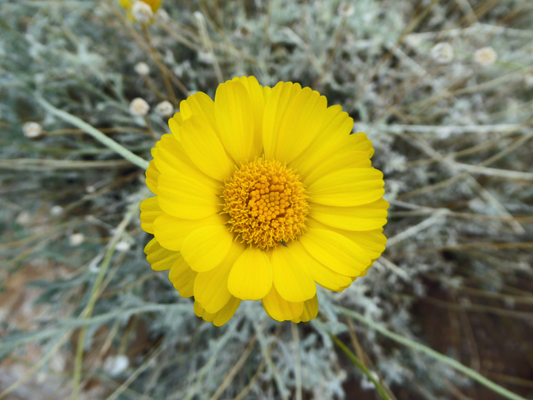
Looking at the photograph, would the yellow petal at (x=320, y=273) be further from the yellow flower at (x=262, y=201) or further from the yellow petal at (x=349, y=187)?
the yellow petal at (x=349, y=187)

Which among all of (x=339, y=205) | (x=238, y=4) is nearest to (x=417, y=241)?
(x=339, y=205)

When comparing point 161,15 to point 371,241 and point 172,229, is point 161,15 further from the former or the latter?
point 371,241

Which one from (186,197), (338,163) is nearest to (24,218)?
(186,197)

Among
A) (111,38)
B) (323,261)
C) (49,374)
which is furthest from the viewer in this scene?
(111,38)

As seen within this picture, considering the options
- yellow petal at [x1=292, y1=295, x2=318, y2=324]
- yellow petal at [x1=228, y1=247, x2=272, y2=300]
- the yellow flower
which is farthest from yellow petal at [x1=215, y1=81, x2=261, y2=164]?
yellow petal at [x1=292, y1=295, x2=318, y2=324]

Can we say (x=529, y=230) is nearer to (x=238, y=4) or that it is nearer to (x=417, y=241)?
(x=417, y=241)

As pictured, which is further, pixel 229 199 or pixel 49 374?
pixel 49 374
